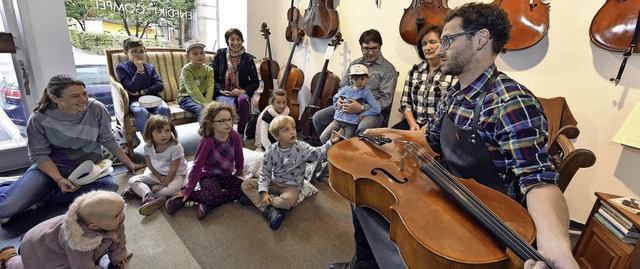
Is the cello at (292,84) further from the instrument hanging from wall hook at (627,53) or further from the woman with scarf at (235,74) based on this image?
the instrument hanging from wall hook at (627,53)

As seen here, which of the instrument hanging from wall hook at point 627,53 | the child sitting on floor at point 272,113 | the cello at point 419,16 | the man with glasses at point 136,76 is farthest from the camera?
the child sitting on floor at point 272,113

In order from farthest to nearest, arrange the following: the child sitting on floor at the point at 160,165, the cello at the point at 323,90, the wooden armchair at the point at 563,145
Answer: the cello at the point at 323,90 < the child sitting on floor at the point at 160,165 < the wooden armchair at the point at 563,145

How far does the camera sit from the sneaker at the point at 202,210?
1.99 m

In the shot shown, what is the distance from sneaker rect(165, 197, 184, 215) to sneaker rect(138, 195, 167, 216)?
0.06 meters

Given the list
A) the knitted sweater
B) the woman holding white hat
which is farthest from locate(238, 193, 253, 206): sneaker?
the knitted sweater

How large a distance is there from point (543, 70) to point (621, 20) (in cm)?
48

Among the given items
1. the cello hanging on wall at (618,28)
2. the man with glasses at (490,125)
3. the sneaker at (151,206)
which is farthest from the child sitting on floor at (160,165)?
the cello hanging on wall at (618,28)

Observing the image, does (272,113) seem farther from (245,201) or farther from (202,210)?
(202,210)

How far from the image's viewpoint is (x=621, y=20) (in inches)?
68.1

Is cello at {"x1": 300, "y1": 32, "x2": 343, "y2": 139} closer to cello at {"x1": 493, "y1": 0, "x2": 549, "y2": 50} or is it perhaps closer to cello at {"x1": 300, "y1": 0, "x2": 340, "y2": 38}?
cello at {"x1": 300, "y1": 0, "x2": 340, "y2": 38}

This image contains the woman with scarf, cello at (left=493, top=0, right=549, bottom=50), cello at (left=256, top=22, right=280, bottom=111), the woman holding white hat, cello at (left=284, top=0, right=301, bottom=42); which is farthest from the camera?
cello at (left=284, top=0, right=301, bottom=42)

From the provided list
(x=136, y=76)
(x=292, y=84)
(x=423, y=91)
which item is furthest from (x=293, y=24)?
(x=423, y=91)

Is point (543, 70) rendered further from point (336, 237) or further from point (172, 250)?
point (172, 250)

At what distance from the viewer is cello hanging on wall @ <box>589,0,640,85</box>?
66.6 inches
